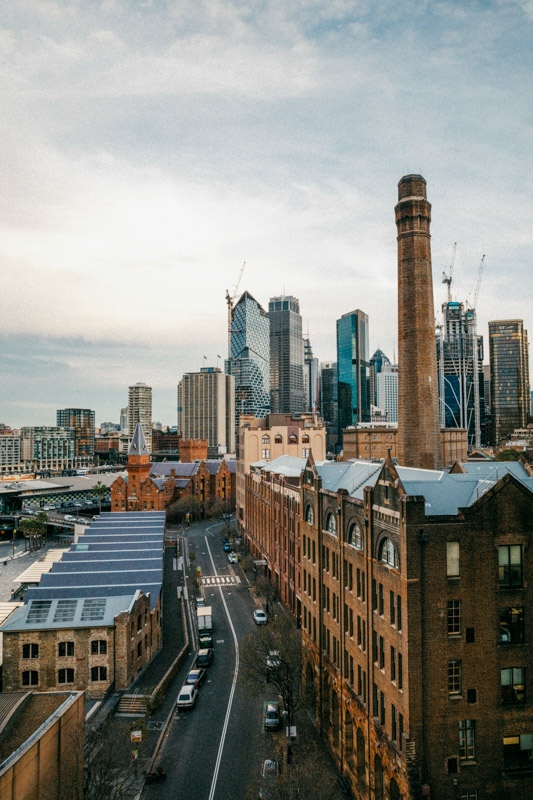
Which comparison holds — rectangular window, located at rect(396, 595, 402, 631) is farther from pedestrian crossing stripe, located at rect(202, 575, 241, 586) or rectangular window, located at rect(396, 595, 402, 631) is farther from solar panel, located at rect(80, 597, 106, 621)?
pedestrian crossing stripe, located at rect(202, 575, 241, 586)

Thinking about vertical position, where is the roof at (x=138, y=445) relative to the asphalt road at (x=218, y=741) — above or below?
above

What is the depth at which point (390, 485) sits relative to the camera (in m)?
28.5

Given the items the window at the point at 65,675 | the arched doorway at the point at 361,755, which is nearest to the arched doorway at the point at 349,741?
the arched doorway at the point at 361,755

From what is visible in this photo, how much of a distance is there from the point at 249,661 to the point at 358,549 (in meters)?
15.4

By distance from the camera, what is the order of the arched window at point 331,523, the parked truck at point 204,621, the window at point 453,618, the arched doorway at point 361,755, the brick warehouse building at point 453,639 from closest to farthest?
the brick warehouse building at point 453,639
the window at point 453,618
the arched doorway at point 361,755
the arched window at point 331,523
the parked truck at point 204,621

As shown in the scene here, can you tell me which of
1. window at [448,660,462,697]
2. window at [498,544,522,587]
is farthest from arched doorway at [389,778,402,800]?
window at [498,544,522,587]

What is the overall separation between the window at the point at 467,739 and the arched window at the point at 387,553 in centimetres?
793

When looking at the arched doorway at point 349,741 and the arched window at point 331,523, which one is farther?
the arched window at point 331,523

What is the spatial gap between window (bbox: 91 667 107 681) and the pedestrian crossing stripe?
33.6 metres

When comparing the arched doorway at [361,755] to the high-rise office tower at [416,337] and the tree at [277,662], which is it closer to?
the tree at [277,662]

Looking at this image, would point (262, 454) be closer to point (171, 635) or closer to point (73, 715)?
point (171, 635)

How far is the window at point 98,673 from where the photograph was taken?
146 feet

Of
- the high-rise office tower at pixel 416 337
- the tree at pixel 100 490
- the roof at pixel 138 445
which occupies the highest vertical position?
the high-rise office tower at pixel 416 337

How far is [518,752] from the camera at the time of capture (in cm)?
2669
